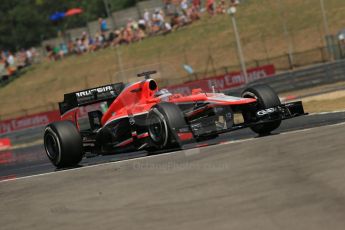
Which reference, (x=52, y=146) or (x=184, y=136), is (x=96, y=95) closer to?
(x=52, y=146)

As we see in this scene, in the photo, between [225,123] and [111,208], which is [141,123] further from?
[111,208]

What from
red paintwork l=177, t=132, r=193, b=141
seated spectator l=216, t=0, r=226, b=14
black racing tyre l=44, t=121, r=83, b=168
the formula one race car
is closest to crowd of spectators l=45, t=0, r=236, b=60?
seated spectator l=216, t=0, r=226, b=14

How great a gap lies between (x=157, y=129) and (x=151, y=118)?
20cm

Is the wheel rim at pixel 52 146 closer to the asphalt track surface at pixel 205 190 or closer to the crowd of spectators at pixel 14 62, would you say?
the asphalt track surface at pixel 205 190

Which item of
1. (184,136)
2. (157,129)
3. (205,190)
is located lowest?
(205,190)

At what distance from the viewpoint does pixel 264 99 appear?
10586 millimetres

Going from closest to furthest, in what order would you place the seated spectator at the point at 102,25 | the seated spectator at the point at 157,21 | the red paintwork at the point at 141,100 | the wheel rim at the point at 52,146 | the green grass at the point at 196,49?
the red paintwork at the point at 141,100
the wheel rim at the point at 52,146
the green grass at the point at 196,49
the seated spectator at the point at 157,21
the seated spectator at the point at 102,25

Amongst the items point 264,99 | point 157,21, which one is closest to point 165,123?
point 264,99

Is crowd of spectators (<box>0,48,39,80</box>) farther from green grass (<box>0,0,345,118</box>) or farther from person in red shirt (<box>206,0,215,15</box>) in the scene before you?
person in red shirt (<box>206,0,215,15</box>)

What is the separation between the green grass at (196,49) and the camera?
34875 mm

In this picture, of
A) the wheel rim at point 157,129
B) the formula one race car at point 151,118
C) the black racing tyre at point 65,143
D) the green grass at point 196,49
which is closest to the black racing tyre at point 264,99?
the formula one race car at point 151,118

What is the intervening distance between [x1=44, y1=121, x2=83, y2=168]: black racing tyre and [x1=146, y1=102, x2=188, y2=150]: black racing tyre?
1.50 meters

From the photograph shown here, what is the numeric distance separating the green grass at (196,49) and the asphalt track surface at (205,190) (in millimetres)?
24517

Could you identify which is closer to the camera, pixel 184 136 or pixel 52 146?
pixel 184 136
